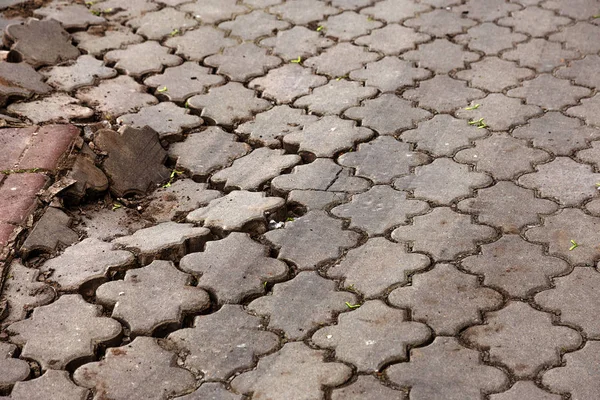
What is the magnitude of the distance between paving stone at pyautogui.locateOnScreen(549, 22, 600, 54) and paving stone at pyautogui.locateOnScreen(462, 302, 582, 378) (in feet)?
7.84

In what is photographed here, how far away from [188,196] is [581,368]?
180 centimetres

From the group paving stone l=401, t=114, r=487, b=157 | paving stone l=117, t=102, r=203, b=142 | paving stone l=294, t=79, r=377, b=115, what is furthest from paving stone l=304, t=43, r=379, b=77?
paving stone l=117, t=102, r=203, b=142

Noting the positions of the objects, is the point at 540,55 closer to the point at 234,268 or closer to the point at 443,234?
the point at 443,234

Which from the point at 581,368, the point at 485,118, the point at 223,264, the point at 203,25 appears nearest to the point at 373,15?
the point at 203,25

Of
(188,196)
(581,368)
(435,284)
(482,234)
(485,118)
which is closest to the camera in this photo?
(581,368)

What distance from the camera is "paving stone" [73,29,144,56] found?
515 centimetres

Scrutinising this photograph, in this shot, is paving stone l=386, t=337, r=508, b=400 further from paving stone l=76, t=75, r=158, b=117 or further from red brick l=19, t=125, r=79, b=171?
paving stone l=76, t=75, r=158, b=117

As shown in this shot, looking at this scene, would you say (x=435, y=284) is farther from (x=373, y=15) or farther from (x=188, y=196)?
(x=373, y=15)

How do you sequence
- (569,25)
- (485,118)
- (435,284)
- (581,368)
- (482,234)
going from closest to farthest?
(581,368) → (435,284) → (482,234) → (485,118) → (569,25)

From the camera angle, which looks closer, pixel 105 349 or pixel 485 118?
pixel 105 349

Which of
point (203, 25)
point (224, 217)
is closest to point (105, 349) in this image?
point (224, 217)

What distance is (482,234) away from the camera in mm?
3588

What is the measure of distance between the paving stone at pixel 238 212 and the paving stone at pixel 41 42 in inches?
66.5

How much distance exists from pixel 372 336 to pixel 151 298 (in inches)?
32.0
